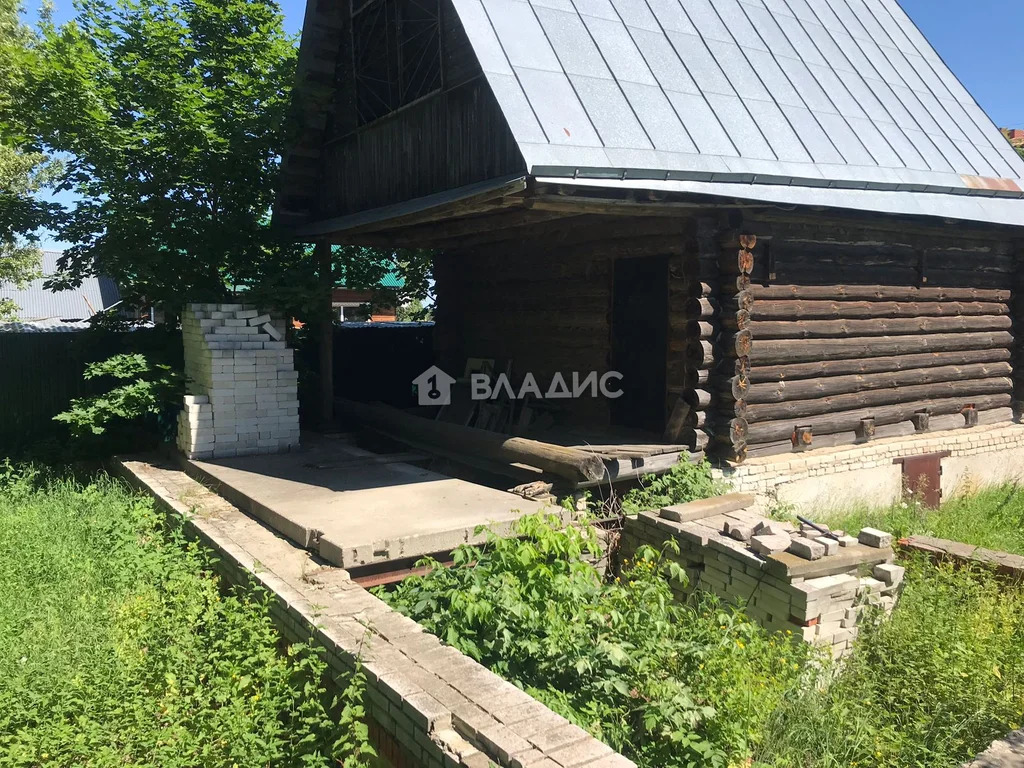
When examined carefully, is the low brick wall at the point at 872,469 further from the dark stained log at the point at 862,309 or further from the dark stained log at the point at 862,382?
the dark stained log at the point at 862,309

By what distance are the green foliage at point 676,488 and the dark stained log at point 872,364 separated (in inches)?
50.8

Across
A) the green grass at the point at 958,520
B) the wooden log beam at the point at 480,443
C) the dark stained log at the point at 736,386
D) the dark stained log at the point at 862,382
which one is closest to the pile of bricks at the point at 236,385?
the wooden log beam at the point at 480,443

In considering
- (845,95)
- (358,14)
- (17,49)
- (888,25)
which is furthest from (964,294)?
(17,49)

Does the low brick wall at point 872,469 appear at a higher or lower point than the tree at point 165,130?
lower

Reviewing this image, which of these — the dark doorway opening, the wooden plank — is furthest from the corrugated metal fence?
the wooden plank

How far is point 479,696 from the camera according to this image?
3.38m

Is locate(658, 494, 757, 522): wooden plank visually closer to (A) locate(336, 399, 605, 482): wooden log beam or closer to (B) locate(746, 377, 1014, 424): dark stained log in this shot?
(A) locate(336, 399, 605, 482): wooden log beam

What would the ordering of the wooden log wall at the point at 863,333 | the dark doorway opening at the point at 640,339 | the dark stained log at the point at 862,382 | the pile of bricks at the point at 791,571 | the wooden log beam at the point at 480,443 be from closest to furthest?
the pile of bricks at the point at 791,571, the wooden log beam at the point at 480,443, the wooden log wall at the point at 863,333, the dark stained log at the point at 862,382, the dark doorway opening at the point at 640,339

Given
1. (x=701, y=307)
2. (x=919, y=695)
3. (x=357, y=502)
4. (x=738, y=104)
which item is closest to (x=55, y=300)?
(x=357, y=502)

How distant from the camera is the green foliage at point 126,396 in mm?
8070

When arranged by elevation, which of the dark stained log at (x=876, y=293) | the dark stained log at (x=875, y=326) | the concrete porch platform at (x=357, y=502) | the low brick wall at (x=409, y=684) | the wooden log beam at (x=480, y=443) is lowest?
the low brick wall at (x=409, y=684)

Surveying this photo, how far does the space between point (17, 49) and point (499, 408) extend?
21.3 ft

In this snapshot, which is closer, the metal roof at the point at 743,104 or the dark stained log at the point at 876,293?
the metal roof at the point at 743,104

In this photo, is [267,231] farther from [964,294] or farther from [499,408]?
[964,294]
